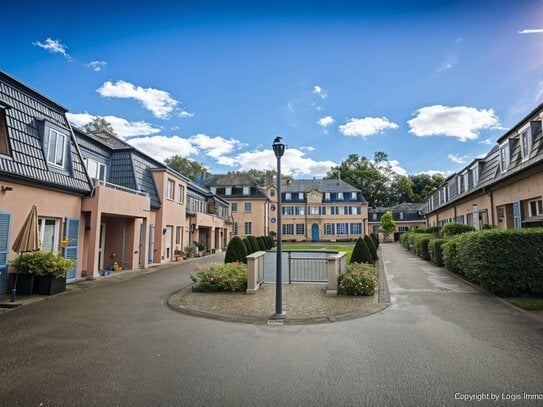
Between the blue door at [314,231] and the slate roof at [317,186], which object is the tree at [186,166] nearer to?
the slate roof at [317,186]

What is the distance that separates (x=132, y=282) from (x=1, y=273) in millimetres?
4185

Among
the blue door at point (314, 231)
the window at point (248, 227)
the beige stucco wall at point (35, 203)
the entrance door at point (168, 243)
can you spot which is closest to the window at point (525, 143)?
the beige stucco wall at point (35, 203)

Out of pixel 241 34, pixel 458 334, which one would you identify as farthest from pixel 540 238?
pixel 241 34

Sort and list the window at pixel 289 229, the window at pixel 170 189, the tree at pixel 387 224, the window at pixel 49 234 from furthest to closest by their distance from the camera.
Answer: the window at pixel 289 229
the tree at pixel 387 224
the window at pixel 170 189
the window at pixel 49 234

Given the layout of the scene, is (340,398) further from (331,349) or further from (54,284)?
(54,284)

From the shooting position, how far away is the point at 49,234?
1123 cm

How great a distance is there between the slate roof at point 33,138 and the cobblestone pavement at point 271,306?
5.73 metres

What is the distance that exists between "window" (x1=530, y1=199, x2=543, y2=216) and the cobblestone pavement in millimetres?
8421

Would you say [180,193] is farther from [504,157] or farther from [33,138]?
[504,157]

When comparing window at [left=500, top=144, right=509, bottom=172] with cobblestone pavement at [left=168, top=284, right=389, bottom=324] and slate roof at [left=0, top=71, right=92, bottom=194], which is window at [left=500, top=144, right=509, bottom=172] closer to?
cobblestone pavement at [left=168, top=284, right=389, bottom=324]

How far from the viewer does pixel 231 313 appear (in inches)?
298

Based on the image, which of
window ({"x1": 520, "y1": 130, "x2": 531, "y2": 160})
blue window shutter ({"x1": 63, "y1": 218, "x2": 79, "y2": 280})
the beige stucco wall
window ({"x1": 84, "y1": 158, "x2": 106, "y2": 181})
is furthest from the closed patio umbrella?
window ({"x1": 520, "y1": 130, "x2": 531, "y2": 160})

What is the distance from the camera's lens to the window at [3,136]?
941 cm

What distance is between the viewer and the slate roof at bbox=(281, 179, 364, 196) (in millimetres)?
54381
